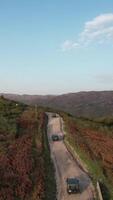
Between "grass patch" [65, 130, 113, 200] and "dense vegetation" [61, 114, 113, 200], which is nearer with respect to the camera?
"grass patch" [65, 130, 113, 200]

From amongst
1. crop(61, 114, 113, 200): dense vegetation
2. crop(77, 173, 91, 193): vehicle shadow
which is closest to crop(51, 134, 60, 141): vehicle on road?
crop(61, 114, 113, 200): dense vegetation

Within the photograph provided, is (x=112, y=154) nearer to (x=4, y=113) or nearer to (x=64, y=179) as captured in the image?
(x=64, y=179)

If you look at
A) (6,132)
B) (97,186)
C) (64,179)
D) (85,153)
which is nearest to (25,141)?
(6,132)

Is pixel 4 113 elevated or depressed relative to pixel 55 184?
elevated

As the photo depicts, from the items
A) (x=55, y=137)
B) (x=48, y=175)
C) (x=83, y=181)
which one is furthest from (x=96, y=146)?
(x=83, y=181)

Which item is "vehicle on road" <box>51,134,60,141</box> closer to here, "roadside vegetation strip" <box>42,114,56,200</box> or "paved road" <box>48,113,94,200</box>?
"paved road" <box>48,113,94,200</box>
